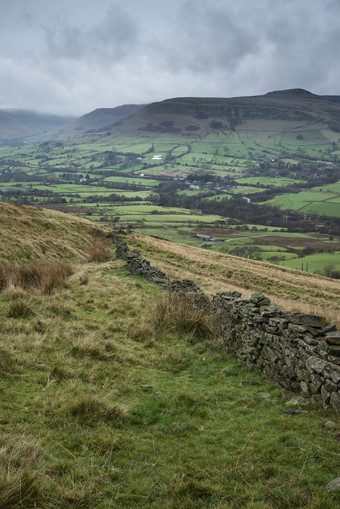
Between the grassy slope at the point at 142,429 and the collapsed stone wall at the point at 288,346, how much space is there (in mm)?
397

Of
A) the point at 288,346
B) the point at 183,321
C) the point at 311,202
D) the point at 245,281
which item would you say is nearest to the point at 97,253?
the point at 245,281

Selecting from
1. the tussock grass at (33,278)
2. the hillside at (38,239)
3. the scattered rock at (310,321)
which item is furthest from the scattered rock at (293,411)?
the hillside at (38,239)

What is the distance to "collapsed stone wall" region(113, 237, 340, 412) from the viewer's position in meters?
6.41

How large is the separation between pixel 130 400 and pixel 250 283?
1143 inches

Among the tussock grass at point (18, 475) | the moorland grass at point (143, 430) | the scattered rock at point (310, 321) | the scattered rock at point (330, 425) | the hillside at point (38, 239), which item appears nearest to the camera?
the tussock grass at point (18, 475)

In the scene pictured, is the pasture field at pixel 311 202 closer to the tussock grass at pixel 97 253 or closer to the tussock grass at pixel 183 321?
the tussock grass at pixel 97 253

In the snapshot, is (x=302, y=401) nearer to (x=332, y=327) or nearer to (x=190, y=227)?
(x=332, y=327)

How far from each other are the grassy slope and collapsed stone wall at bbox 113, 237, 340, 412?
397 millimetres

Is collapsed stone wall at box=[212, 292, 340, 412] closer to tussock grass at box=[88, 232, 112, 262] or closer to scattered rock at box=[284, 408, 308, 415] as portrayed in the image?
scattered rock at box=[284, 408, 308, 415]

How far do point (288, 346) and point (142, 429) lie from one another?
370cm

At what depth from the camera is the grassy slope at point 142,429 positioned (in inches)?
169

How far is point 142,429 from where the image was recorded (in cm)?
597

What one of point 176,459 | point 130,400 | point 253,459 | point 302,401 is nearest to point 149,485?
point 176,459

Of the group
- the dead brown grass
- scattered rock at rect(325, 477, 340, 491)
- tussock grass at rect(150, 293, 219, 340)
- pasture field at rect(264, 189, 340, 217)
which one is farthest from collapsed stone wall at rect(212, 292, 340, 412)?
pasture field at rect(264, 189, 340, 217)
